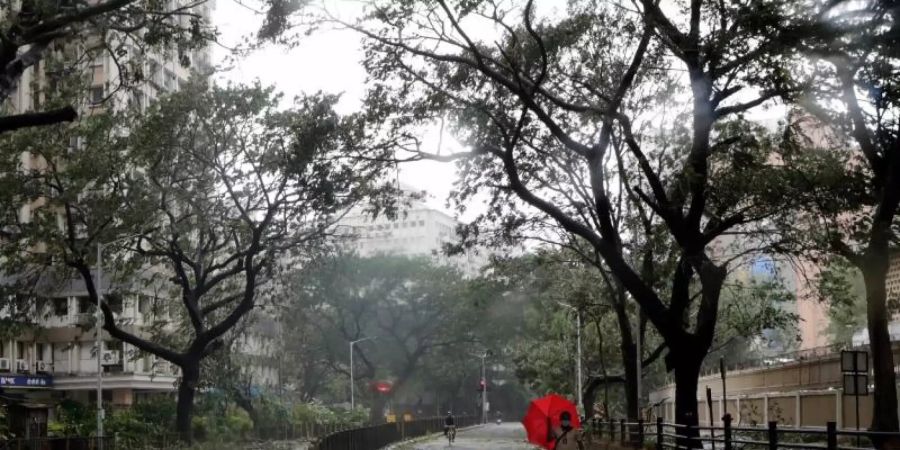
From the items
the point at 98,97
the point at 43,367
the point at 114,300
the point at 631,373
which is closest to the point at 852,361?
the point at 631,373

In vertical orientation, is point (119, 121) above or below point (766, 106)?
above

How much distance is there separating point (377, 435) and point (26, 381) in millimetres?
18939

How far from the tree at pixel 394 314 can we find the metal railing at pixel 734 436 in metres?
39.7

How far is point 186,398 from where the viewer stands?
1380 inches

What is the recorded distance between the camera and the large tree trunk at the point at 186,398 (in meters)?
34.2

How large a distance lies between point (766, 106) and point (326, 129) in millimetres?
8943

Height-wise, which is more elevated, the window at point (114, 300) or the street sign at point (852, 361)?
the window at point (114, 300)

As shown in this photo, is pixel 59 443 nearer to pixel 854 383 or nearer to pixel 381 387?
pixel 854 383

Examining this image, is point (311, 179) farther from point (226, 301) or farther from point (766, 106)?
point (226, 301)

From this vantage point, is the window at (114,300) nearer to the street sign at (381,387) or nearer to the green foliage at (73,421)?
the green foliage at (73,421)

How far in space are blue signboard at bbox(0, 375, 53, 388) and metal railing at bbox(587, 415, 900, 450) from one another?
27332 mm

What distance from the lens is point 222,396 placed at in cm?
4675

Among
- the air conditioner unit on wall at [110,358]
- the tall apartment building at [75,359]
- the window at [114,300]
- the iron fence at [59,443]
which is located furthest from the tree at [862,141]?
the air conditioner unit on wall at [110,358]

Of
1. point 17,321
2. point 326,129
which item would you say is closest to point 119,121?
point 17,321
